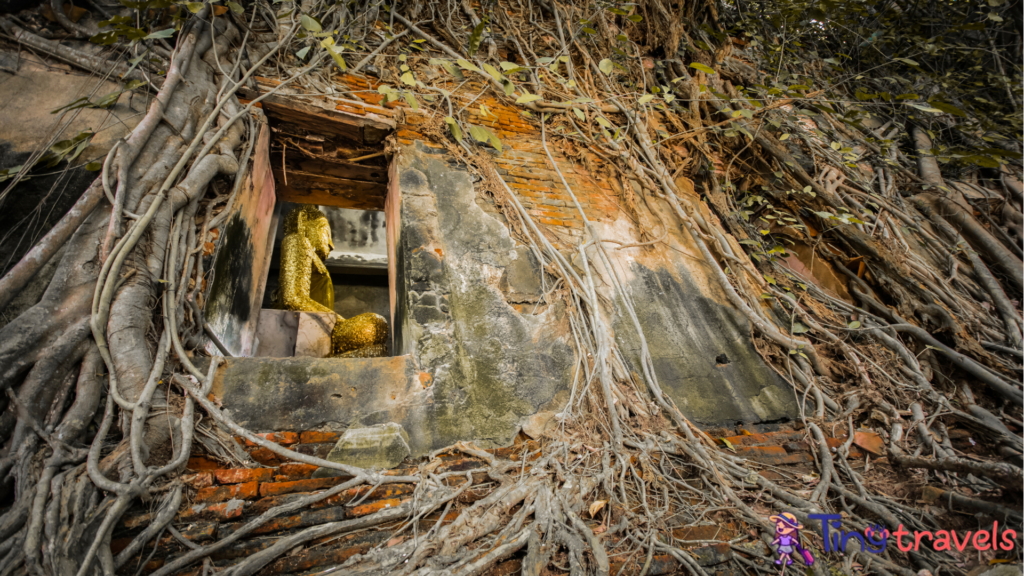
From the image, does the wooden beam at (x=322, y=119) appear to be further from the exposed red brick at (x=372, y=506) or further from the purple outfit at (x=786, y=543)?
the purple outfit at (x=786, y=543)

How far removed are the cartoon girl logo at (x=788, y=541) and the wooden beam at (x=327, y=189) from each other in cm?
288

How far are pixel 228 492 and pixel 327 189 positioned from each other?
2.15m

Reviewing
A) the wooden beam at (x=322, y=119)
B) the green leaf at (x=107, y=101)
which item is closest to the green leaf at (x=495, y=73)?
the wooden beam at (x=322, y=119)

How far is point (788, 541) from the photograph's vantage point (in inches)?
51.8

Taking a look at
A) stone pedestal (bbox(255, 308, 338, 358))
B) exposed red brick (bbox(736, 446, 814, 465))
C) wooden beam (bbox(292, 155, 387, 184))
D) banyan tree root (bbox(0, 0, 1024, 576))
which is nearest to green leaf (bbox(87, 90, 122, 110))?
banyan tree root (bbox(0, 0, 1024, 576))

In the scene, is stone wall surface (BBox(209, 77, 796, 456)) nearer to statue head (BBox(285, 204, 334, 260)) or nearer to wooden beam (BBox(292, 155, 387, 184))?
wooden beam (BBox(292, 155, 387, 184))

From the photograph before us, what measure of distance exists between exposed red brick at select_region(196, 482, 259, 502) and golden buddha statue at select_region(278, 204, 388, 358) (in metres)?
1.47

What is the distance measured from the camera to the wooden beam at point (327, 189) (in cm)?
266

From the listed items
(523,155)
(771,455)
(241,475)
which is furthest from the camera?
(523,155)

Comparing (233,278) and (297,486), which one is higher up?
(233,278)

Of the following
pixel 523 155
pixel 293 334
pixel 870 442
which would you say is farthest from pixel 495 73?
pixel 870 442

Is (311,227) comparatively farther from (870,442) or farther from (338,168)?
(870,442)

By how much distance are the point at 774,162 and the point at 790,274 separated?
95cm

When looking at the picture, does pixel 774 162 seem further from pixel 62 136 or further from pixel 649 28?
pixel 62 136
